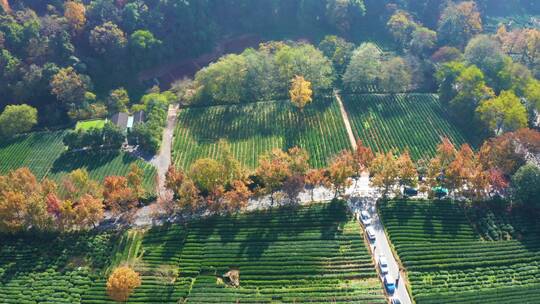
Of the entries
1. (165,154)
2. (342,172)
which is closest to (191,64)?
(165,154)

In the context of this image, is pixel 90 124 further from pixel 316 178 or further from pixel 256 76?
pixel 316 178

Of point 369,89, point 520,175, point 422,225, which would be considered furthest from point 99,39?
point 520,175

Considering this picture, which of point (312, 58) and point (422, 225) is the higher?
point (312, 58)

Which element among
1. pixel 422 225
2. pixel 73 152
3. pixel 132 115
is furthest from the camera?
pixel 132 115

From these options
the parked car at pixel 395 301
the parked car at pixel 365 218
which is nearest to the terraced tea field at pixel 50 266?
the parked car at pixel 365 218

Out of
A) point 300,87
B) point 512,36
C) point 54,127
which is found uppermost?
point 512,36

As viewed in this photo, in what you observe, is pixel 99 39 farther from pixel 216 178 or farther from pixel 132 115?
pixel 216 178
